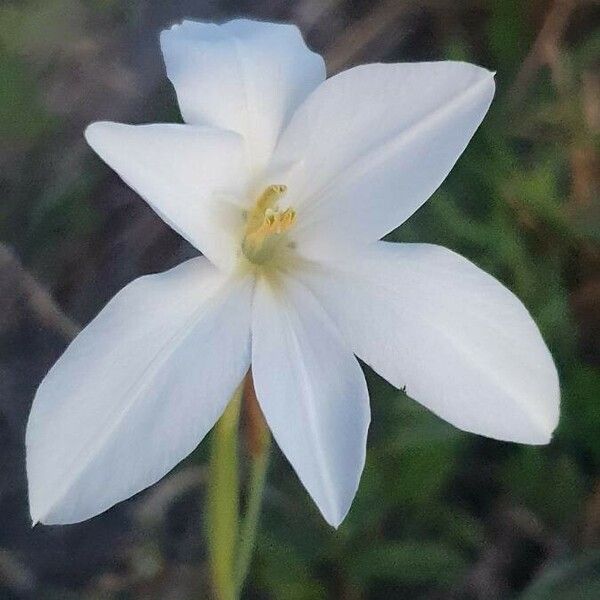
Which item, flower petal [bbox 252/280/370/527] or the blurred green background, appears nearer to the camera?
flower petal [bbox 252/280/370/527]

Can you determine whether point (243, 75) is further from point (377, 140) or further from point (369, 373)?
point (369, 373)

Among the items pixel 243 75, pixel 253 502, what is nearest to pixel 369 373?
pixel 253 502

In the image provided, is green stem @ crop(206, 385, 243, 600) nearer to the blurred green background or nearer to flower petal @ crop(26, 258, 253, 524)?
flower petal @ crop(26, 258, 253, 524)

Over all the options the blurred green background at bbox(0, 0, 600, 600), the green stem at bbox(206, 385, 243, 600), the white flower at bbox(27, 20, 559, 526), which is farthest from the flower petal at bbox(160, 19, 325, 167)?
the blurred green background at bbox(0, 0, 600, 600)

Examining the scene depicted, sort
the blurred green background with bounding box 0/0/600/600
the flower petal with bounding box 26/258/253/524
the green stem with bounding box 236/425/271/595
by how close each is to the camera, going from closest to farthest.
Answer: the flower petal with bounding box 26/258/253/524 < the green stem with bounding box 236/425/271/595 < the blurred green background with bounding box 0/0/600/600

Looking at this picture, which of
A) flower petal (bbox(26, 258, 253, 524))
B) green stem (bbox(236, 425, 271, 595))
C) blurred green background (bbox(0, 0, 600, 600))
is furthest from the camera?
blurred green background (bbox(0, 0, 600, 600))

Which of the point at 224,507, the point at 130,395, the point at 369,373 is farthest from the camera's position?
the point at 369,373

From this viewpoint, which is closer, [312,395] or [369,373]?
[312,395]
